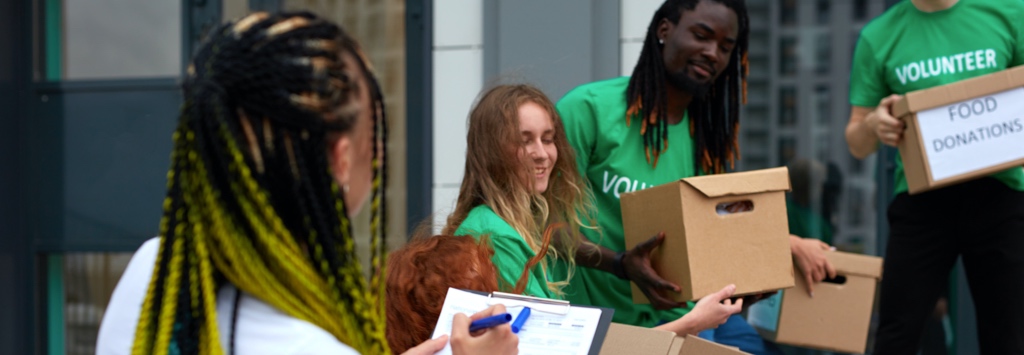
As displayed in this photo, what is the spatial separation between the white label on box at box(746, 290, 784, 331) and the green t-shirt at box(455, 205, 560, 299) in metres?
0.91

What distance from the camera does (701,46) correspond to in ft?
10.1

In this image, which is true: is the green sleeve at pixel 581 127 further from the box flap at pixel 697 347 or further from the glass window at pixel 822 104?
the glass window at pixel 822 104

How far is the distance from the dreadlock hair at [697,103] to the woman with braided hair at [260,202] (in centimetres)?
195

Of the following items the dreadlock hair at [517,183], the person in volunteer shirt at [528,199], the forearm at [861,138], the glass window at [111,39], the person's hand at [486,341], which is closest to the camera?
the person's hand at [486,341]

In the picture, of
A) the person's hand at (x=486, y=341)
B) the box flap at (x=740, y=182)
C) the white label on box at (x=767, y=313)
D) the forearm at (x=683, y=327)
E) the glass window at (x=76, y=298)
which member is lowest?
the glass window at (x=76, y=298)

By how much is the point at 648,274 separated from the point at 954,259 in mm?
1231

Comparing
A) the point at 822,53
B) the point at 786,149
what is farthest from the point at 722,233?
the point at 822,53

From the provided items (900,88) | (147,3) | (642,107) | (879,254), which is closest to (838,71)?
(879,254)

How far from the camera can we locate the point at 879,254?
4340 millimetres

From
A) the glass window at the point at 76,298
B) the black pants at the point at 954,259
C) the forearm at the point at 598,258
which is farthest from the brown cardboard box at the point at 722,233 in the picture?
the glass window at the point at 76,298

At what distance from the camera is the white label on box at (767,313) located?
3.22m

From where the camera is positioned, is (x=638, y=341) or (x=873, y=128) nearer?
(x=638, y=341)

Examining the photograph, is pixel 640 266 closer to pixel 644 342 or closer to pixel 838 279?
pixel 644 342

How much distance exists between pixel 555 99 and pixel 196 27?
5.61 feet
